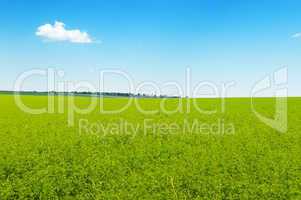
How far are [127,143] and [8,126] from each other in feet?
31.5

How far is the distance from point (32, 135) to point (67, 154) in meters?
4.47

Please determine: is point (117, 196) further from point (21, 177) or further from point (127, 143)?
point (127, 143)

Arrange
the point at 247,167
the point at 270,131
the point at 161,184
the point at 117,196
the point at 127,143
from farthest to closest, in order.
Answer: the point at 270,131, the point at 127,143, the point at 247,167, the point at 161,184, the point at 117,196

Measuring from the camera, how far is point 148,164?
12578mm

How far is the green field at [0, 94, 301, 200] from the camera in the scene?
414 inches

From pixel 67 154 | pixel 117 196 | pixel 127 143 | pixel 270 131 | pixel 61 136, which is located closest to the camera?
pixel 117 196

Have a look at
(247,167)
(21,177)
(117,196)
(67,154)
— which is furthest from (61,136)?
(247,167)

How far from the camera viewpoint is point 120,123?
21516 mm

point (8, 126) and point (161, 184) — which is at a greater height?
point (8, 126)

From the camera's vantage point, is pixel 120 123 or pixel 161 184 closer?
pixel 161 184

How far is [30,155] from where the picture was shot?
13047mm

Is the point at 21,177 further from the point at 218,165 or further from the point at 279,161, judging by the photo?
the point at 279,161

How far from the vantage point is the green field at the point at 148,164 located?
414 inches

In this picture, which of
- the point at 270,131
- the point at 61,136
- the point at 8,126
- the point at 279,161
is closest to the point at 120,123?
the point at 61,136
